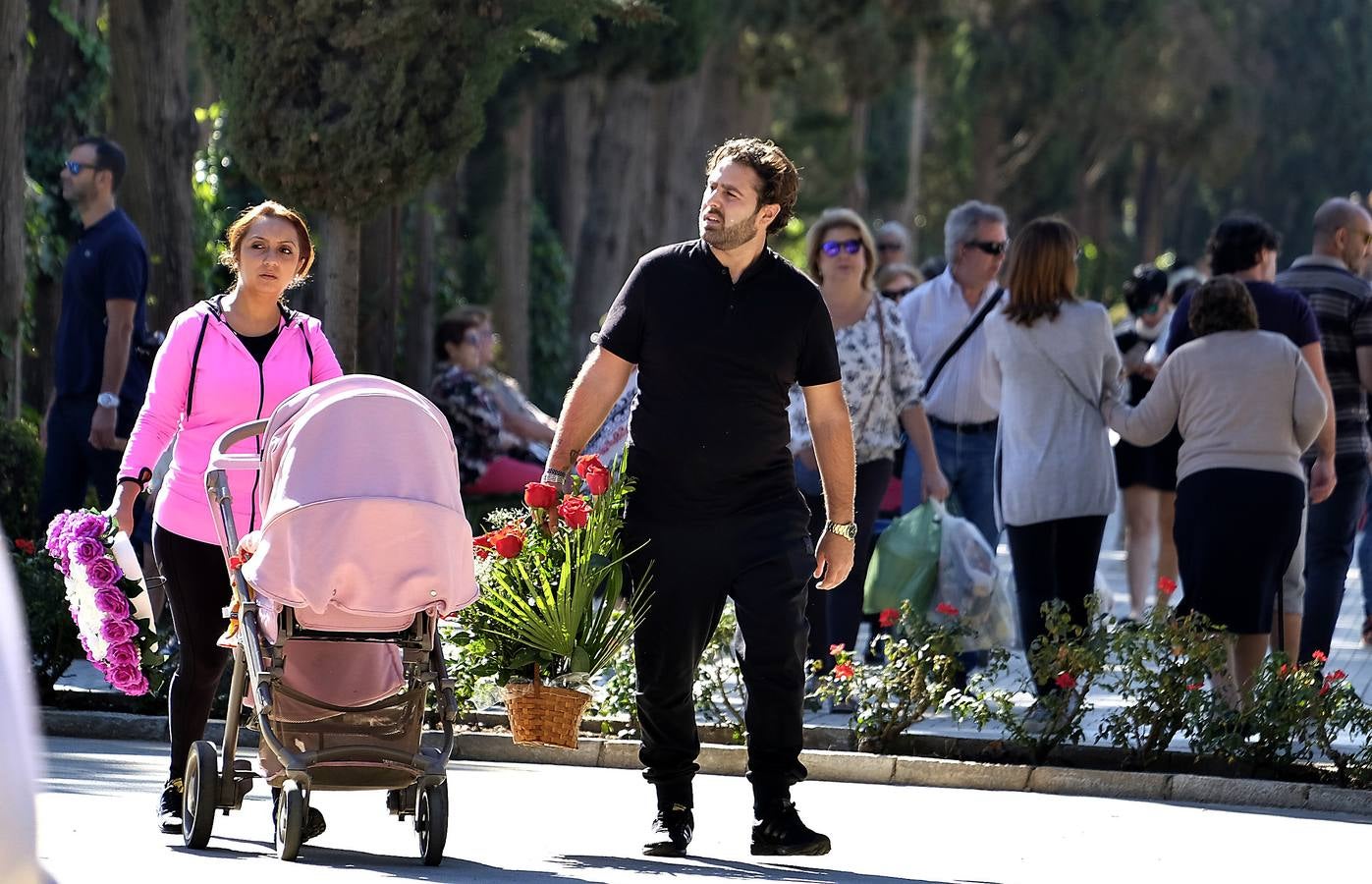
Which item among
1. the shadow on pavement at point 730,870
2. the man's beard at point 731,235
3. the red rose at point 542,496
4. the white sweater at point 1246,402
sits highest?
the man's beard at point 731,235

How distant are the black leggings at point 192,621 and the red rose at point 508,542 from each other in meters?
0.78

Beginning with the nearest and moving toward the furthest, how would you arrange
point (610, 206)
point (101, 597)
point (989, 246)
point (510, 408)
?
1. point (101, 597)
2. point (989, 246)
3. point (510, 408)
4. point (610, 206)

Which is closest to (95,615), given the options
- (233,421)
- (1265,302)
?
(233,421)

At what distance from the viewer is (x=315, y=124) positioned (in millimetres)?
11734

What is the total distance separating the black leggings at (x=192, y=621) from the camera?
738cm

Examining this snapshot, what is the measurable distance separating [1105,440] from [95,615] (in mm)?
4041

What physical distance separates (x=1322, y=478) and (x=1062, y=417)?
1093mm

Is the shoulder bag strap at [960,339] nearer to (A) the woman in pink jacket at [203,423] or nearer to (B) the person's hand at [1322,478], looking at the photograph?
(B) the person's hand at [1322,478]

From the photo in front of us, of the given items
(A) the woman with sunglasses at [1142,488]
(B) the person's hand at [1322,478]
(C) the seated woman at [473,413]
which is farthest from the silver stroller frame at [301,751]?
(C) the seated woman at [473,413]

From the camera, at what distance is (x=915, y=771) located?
924cm

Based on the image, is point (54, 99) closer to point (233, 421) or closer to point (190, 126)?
point (190, 126)

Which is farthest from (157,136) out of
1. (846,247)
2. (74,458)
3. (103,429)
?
(846,247)

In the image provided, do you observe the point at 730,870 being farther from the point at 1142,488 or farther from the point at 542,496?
the point at 1142,488

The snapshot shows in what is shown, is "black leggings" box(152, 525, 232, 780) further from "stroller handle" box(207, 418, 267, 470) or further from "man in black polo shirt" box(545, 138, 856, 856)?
"man in black polo shirt" box(545, 138, 856, 856)
